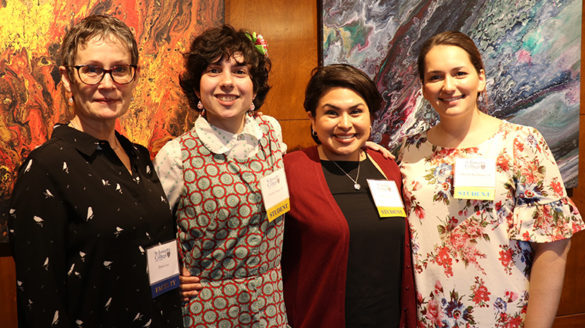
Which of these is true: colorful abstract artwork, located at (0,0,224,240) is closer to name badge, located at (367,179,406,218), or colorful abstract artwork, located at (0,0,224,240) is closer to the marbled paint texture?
the marbled paint texture

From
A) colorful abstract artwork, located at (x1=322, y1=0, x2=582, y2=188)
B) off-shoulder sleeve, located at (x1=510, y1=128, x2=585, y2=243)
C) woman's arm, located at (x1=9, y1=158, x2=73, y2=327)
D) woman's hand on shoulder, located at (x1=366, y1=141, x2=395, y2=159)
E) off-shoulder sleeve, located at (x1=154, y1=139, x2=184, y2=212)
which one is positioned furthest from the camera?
colorful abstract artwork, located at (x1=322, y1=0, x2=582, y2=188)

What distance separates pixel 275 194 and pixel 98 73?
0.82 m

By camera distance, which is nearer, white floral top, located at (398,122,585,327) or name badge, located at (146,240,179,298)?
name badge, located at (146,240,179,298)

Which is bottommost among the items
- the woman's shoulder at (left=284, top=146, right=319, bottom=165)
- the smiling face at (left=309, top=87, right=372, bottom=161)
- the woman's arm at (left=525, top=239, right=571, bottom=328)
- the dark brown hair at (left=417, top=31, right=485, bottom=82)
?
the woman's arm at (left=525, top=239, right=571, bottom=328)

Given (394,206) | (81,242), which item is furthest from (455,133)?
(81,242)

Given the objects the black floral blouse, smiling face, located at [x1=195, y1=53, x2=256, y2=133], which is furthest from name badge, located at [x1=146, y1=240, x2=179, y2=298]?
smiling face, located at [x1=195, y1=53, x2=256, y2=133]

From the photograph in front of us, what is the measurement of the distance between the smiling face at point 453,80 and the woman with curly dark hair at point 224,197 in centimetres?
79

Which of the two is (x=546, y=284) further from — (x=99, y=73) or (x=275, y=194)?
(x=99, y=73)

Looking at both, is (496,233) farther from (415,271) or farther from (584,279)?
(584,279)

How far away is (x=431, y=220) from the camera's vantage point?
213cm

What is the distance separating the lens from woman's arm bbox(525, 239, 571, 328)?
2.02 metres

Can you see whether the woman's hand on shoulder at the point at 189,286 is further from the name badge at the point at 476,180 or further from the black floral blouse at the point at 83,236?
the name badge at the point at 476,180

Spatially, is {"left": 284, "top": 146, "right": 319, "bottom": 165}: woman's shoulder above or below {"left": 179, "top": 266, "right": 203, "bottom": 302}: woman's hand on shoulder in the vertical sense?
above

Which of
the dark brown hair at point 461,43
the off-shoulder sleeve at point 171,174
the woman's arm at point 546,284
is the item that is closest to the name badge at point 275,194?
the off-shoulder sleeve at point 171,174
